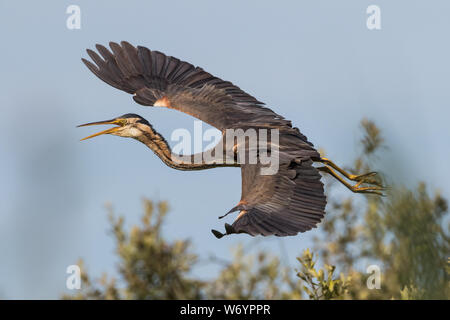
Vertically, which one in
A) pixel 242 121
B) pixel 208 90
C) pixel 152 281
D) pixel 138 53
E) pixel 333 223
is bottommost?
pixel 152 281

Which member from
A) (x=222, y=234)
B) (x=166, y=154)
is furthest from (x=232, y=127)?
(x=222, y=234)

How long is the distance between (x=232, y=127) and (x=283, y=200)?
1750 millimetres

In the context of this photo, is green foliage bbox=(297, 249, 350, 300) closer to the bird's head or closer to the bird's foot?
the bird's foot

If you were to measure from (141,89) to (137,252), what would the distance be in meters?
2.49

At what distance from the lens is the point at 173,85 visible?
9.10 m

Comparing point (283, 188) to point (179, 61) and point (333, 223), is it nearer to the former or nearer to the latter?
point (333, 223)

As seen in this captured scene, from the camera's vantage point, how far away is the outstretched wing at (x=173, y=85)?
27.3 feet

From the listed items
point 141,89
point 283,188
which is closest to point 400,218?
point 283,188

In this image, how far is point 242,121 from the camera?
313 inches

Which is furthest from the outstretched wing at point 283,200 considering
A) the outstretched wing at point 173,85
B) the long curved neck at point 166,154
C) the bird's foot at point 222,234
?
the outstretched wing at point 173,85

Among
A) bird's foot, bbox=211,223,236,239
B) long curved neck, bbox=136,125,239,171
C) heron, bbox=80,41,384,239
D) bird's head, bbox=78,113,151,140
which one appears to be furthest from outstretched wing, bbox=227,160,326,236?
bird's head, bbox=78,113,151,140

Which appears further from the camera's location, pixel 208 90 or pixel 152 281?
pixel 152 281

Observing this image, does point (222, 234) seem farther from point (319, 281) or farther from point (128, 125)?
point (128, 125)
